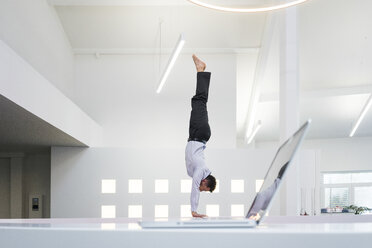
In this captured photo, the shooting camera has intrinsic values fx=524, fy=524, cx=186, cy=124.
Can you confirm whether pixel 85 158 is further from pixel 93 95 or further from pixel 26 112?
pixel 26 112

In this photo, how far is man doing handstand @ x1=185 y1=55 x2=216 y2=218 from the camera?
19.1 ft

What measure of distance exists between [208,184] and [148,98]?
862 centimetres

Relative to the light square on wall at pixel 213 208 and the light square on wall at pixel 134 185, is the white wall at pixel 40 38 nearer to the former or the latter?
the light square on wall at pixel 134 185

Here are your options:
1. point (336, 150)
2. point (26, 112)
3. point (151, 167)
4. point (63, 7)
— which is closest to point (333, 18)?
point (151, 167)

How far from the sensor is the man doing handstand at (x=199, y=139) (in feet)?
19.1

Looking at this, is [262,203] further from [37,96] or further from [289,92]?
[289,92]

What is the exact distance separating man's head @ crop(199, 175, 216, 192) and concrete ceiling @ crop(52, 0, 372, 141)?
722cm

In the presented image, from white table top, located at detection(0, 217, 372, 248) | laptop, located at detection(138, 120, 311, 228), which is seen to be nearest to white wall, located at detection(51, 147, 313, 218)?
laptop, located at detection(138, 120, 311, 228)

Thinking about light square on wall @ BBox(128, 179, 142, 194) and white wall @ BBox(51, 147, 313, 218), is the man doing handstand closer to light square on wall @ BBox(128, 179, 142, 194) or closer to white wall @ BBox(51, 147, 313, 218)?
white wall @ BBox(51, 147, 313, 218)

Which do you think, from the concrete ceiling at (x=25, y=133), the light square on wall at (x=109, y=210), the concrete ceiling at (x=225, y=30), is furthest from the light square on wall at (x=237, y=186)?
the concrete ceiling at (x=225, y=30)

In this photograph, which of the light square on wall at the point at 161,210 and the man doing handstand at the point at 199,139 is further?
the light square on wall at the point at 161,210

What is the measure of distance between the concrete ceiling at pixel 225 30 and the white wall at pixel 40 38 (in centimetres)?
42

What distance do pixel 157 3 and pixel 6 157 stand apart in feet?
21.0

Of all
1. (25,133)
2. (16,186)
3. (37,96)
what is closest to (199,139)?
(37,96)
